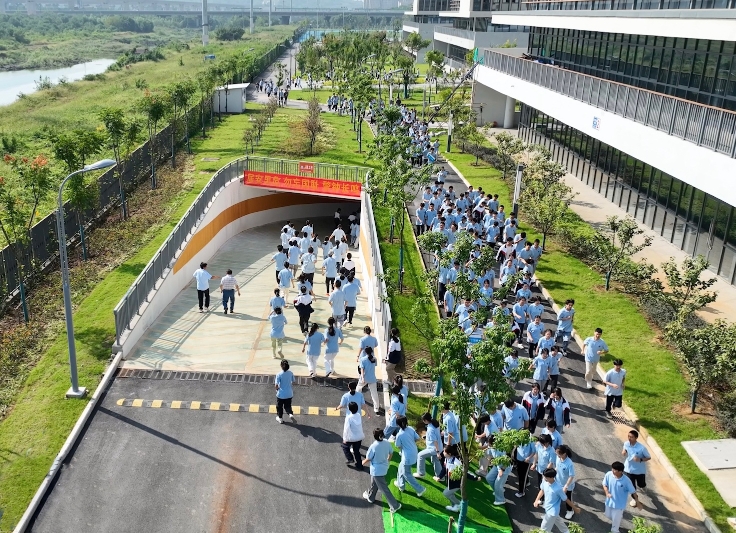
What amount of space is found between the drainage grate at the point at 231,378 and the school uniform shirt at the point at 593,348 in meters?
3.10

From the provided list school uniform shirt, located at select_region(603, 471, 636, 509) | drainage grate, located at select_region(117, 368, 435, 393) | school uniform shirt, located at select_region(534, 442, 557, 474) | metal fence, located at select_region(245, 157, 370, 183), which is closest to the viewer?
school uniform shirt, located at select_region(603, 471, 636, 509)

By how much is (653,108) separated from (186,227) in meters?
14.0

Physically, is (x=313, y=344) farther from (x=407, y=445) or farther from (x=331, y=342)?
(x=407, y=445)

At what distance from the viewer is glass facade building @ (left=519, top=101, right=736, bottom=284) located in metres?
18.8

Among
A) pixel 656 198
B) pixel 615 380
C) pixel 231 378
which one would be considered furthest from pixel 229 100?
pixel 615 380

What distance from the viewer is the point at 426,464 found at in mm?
11461

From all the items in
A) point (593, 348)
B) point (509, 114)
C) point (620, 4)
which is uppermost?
point (620, 4)

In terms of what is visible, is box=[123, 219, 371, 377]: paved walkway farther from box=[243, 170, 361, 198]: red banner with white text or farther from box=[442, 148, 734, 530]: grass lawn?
box=[243, 170, 361, 198]: red banner with white text

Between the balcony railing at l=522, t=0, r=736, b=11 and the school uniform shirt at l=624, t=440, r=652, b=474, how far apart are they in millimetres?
14161

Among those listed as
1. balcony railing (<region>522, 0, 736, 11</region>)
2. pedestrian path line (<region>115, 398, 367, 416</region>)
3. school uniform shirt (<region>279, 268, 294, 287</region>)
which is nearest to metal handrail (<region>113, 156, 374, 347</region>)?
pedestrian path line (<region>115, 398, 367, 416</region>)

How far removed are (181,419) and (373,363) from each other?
364 cm

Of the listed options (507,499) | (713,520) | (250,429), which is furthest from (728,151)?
(250,429)

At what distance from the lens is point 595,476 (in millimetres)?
11406

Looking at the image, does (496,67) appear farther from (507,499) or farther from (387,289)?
(507,499)
